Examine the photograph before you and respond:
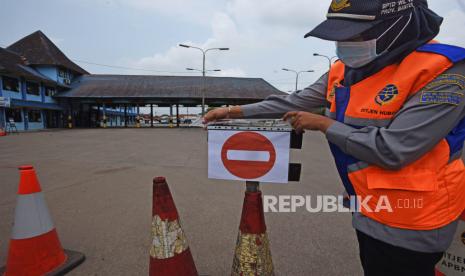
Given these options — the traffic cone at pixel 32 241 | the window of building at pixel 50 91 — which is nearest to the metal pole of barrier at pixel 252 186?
the traffic cone at pixel 32 241

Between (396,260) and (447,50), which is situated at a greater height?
(447,50)

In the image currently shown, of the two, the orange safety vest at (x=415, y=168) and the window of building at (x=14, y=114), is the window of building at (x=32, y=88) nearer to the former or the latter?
the window of building at (x=14, y=114)

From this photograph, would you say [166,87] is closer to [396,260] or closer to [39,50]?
[39,50]

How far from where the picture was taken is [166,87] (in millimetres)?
37875

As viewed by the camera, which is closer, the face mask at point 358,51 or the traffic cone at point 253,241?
the face mask at point 358,51

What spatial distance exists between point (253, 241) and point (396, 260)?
88cm

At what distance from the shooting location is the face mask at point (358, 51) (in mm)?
1217

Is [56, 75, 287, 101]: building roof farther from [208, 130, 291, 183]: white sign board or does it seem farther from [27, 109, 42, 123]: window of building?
[208, 130, 291, 183]: white sign board

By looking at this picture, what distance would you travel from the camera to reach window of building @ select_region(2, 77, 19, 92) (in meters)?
24.3

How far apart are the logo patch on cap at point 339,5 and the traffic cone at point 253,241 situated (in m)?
1.13

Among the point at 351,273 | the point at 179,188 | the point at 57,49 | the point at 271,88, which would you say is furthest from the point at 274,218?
the point at 57,49

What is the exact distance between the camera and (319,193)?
16.0 feet

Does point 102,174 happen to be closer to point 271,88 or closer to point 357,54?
point 357,54

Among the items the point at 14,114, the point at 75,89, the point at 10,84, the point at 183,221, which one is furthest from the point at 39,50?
the point at 183,221
